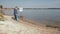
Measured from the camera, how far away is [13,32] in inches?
675

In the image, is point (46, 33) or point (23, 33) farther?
point (46, 33)

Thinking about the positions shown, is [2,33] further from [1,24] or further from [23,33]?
[1,24]

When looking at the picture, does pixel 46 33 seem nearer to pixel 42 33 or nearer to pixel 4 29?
pixel 42 33

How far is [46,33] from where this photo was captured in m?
18.7

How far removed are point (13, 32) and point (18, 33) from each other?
0.48m

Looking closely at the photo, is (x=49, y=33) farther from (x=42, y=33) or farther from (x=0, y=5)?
(x=0, y=5)

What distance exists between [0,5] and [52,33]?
54.4 feet

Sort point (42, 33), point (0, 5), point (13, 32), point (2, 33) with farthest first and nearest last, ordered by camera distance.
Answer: point (0, 5) < point (42, 33) < point (13, 32) < point (2, 33)

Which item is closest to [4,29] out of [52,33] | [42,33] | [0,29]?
[0,29]

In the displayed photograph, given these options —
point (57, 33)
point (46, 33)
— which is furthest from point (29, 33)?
point (57, 33)

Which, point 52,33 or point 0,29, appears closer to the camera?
point 0,29

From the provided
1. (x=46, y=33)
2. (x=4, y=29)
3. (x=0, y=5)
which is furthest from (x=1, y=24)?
(x=0, y=5)

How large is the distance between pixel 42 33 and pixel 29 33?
1439 millimetres

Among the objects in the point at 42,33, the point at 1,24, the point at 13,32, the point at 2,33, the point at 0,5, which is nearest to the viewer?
the point at 2,33
